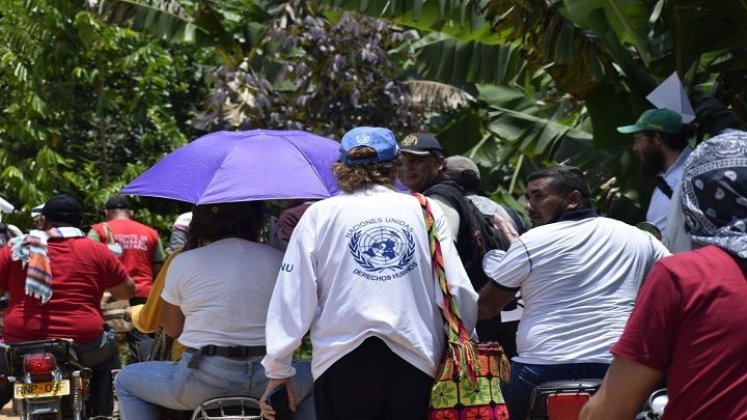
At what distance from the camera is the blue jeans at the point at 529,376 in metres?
5.46

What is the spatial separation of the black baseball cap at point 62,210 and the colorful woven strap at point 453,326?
12.0 feet

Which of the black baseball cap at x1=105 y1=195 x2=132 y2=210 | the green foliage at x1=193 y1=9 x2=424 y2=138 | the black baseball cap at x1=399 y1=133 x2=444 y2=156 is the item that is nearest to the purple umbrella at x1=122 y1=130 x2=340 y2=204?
the black baseball cap at x1=399 y1=133 x2=444 y2=156

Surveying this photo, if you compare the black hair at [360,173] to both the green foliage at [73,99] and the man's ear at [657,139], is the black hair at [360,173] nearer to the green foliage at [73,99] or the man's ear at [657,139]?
the man's ear at [657,139]

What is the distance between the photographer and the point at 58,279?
8.23 metres

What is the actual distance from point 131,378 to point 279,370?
1.01m

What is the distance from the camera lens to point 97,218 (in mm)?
15688

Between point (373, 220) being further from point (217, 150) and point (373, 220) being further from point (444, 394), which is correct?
point (217, 150)

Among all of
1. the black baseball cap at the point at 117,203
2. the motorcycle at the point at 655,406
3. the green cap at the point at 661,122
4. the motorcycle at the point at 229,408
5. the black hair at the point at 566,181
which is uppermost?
the green cap at the point at 661,122

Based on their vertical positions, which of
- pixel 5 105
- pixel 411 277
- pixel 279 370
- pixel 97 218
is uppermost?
pixel 411 277

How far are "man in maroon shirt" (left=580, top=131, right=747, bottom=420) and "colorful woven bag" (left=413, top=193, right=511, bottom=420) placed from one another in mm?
1780

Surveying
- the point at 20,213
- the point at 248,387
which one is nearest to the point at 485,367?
the point at 248,387

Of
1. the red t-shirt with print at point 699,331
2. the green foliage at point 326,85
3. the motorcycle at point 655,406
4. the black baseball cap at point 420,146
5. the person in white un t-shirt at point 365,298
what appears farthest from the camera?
the green foliage at point 326,85

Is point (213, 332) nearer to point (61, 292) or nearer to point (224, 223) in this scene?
point (224, 223)

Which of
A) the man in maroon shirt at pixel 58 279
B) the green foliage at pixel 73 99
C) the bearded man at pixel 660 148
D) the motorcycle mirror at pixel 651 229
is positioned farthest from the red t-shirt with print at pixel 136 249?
the motorcycle mirror at pixel 651 229
